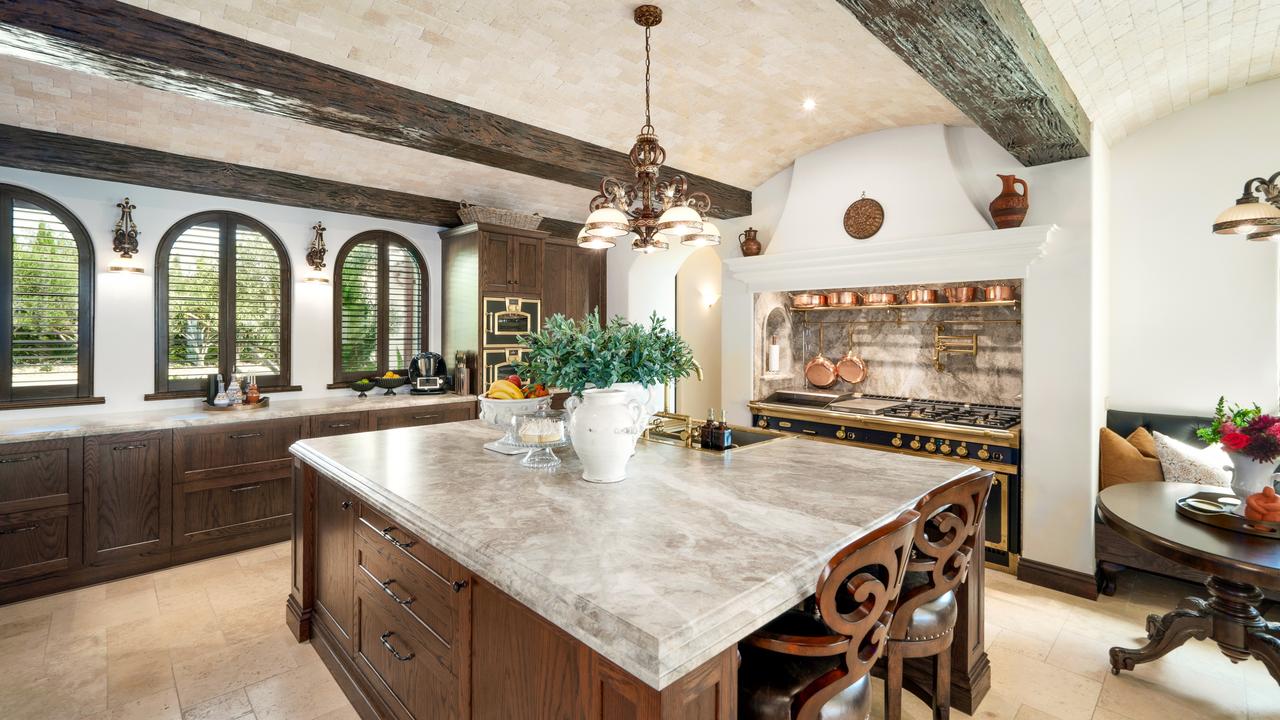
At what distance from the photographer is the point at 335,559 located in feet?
7.98

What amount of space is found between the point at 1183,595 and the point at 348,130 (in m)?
5.28

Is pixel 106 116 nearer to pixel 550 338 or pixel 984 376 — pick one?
pixel 550 338

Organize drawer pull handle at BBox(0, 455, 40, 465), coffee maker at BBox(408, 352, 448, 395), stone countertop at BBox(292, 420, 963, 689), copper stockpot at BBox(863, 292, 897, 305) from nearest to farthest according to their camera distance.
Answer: stone countertop at BBox(292, 420, 963, 689)
drawer pull handle at BBox(0, 455, 40, 465)
copper stockpot at BBox(863, 292, 897, 305)
coffee maker at BBox(408, 352, 448, 395)

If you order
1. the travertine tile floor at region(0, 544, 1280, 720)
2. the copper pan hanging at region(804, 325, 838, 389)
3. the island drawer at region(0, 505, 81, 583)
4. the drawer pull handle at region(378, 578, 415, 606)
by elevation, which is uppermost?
the copper pan hanging at region(804, 325, 838, 389)

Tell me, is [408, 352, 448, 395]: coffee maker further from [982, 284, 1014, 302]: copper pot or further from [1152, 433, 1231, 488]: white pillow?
[1152, 433, 1231, 488]: white pillow

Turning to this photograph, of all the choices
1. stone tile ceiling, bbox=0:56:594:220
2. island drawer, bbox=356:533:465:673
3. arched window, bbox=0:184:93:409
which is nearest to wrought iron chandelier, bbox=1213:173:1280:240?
island drawer, bbox=356:533:465:673

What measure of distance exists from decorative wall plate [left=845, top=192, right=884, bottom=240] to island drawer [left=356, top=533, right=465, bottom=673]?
144 inches

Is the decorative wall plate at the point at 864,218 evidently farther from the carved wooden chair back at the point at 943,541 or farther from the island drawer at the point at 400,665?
the island drawer at the point at 400,665

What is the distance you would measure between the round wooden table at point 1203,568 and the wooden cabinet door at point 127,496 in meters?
5.13

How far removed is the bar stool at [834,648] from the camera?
1.22m

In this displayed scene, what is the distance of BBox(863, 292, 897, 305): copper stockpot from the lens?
14.7 feet

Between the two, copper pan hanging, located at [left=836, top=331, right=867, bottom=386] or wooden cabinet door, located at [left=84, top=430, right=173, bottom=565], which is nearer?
wooden cabinet door, located at [left=84, top=430, right=173, bottom=565]

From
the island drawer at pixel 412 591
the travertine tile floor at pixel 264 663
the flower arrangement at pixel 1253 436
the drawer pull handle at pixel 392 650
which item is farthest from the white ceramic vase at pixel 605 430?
the flower arrangement at pixel 1253 436

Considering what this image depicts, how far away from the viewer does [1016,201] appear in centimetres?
341
